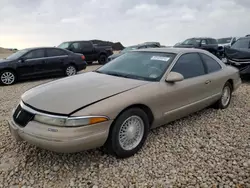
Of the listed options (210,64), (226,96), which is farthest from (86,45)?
(210,64)

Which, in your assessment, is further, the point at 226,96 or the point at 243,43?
the point at 243,43

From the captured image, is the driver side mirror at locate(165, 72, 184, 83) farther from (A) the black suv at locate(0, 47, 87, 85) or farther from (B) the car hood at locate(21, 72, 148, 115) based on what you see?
(A) the black suv at locate(0, 47, 87, 85)

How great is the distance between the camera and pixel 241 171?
2883 millimetres

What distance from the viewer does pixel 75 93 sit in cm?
309

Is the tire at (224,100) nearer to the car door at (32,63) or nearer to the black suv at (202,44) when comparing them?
the car door at (32,63)

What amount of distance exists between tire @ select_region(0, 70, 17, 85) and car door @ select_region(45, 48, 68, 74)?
4.27 feet

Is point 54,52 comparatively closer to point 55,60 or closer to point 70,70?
point 55,60

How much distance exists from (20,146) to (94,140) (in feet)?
4.80

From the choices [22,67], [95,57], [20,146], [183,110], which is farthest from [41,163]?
[95,57]

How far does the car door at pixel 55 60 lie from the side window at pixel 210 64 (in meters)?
7.00

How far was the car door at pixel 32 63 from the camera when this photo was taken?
930cm

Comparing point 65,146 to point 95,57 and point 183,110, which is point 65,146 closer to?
point 183,110

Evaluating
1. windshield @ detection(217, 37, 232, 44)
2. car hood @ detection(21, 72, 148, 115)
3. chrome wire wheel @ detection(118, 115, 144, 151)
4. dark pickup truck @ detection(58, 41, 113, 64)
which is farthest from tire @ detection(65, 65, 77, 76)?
windshield @ detection(217, 37, 232, 44)

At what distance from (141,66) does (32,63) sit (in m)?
6.80
